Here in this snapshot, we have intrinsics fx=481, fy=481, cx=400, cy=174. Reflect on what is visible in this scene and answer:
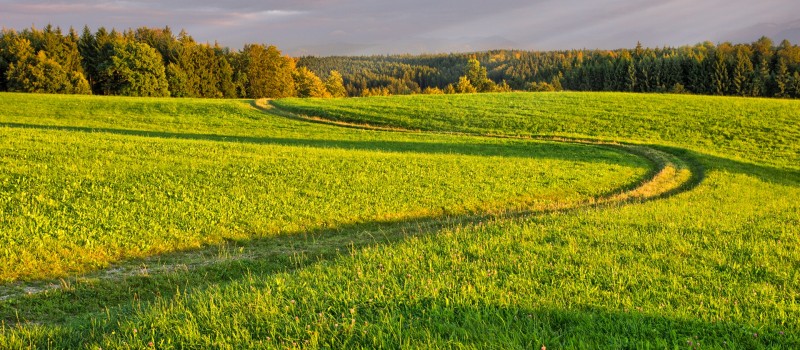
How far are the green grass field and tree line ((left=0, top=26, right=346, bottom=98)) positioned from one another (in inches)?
2683

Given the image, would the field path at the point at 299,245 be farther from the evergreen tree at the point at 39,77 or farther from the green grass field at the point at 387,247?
the evergreen tree at the point at 39,77

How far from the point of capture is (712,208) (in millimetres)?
16266

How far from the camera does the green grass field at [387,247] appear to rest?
5.86m

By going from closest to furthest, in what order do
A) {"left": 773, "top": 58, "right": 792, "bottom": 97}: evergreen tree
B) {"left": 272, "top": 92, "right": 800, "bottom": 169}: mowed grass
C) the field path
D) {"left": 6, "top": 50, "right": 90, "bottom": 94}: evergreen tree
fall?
the field path < {"left": 272, "top": 92, "right": 800, "bottom": 169}: mowed grass < {"left": 6, "top": 50, "right": 90, "bottom": 94}: evergreen tree < {"left": 773, "top": 58, "right": 792, "bottom": 97}: evergreen tree

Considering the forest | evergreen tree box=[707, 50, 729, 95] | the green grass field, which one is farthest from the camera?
evergreen tree box=[707, 50, 729, 95]

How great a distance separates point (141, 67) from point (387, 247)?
9086 centimetres

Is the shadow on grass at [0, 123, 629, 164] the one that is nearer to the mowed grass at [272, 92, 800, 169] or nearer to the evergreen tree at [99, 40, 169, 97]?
the mowed grass at [272, 92, 800, 169]

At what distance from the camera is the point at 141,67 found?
85812 millimetres

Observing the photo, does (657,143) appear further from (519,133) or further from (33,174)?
(33,174)

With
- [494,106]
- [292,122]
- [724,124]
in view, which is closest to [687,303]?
[292,122]

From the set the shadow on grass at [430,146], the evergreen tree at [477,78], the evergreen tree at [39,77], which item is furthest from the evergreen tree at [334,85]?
the shadow on grass at [430,146]

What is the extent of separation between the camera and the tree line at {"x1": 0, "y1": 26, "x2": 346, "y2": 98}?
82.2 metres

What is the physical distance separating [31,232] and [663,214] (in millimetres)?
17224

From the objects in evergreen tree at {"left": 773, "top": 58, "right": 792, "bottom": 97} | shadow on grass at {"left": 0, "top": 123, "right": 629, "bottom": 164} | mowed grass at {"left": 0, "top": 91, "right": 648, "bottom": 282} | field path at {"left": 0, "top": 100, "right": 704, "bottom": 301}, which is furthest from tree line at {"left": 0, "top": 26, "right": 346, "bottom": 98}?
evergreen tree at {"left": 773, "top": 58, "right": 792, "bottom": 97}
